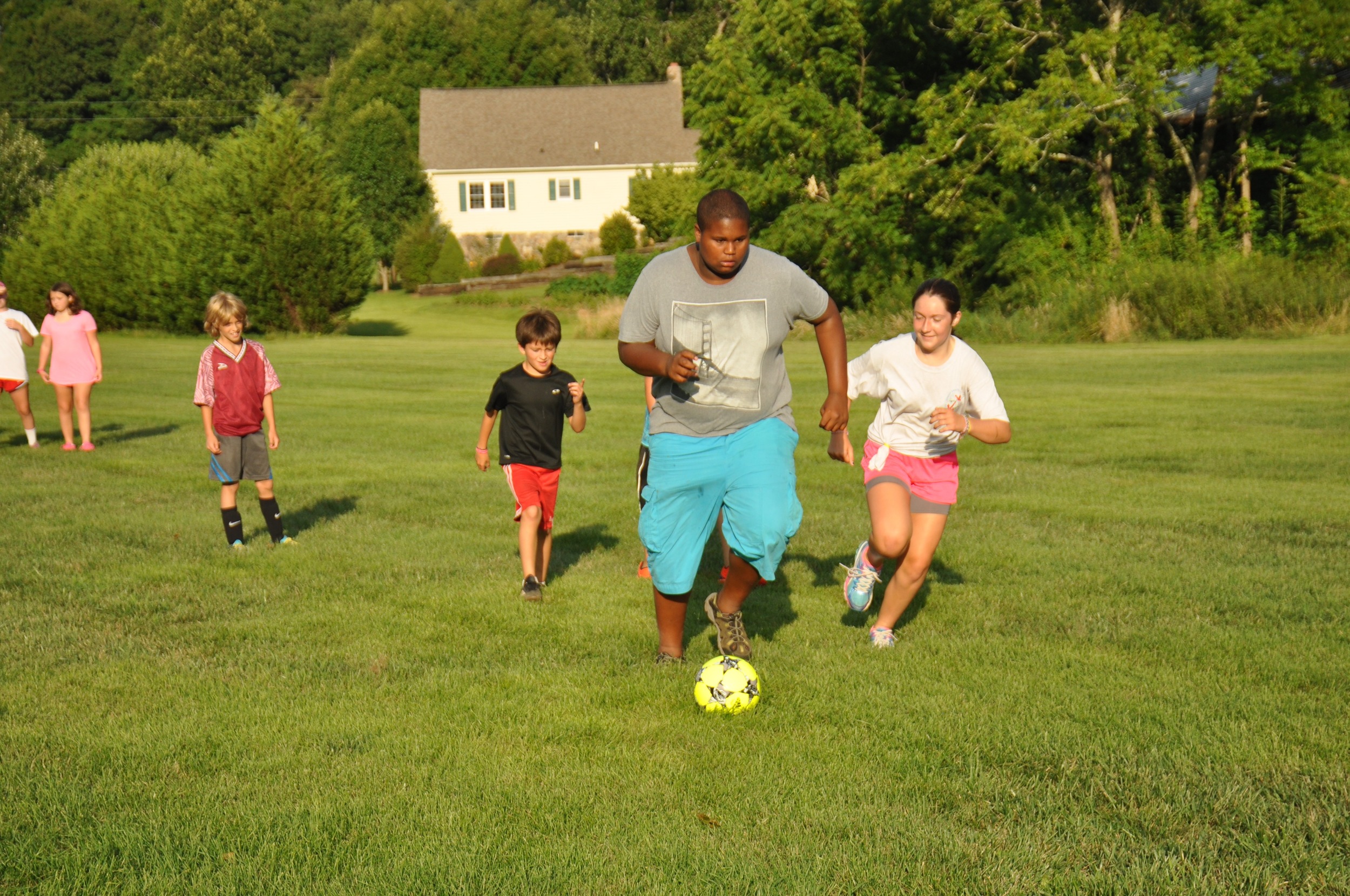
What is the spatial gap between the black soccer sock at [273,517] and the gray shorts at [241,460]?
7.0 inches

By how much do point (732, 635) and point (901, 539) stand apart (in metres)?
1.00

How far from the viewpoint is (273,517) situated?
9195mm

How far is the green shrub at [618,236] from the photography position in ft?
197

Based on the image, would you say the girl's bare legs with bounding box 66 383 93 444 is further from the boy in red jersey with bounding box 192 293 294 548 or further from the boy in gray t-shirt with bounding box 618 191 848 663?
the boy in gray t-shirt with bounding box 618 191 848 663

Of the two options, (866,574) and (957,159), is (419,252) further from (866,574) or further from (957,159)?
(866,574)

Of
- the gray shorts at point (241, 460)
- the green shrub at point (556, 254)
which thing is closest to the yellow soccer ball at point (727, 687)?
the gray shorts at point (241, 460)

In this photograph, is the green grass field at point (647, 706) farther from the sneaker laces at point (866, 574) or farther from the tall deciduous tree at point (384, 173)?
the tall deciduous tree at point (384, 173)

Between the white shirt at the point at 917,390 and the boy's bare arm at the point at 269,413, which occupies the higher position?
the white shirt at the point at 917,390

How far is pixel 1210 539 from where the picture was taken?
8891 millimetres

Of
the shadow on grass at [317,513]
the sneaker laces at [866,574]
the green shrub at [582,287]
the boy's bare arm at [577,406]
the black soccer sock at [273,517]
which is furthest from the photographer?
the green shrub at [582,287]

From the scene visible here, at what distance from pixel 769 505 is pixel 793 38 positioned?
3156 centimetres

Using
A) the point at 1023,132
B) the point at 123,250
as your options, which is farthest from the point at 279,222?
the point at 1023,132

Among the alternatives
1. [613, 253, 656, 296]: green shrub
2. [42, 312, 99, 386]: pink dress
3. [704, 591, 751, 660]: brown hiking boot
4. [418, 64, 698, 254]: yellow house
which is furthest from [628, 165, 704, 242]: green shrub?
[704, 591, 751, 660]: brown hiking boot

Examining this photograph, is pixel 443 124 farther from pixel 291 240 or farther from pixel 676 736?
pixel 676 736
